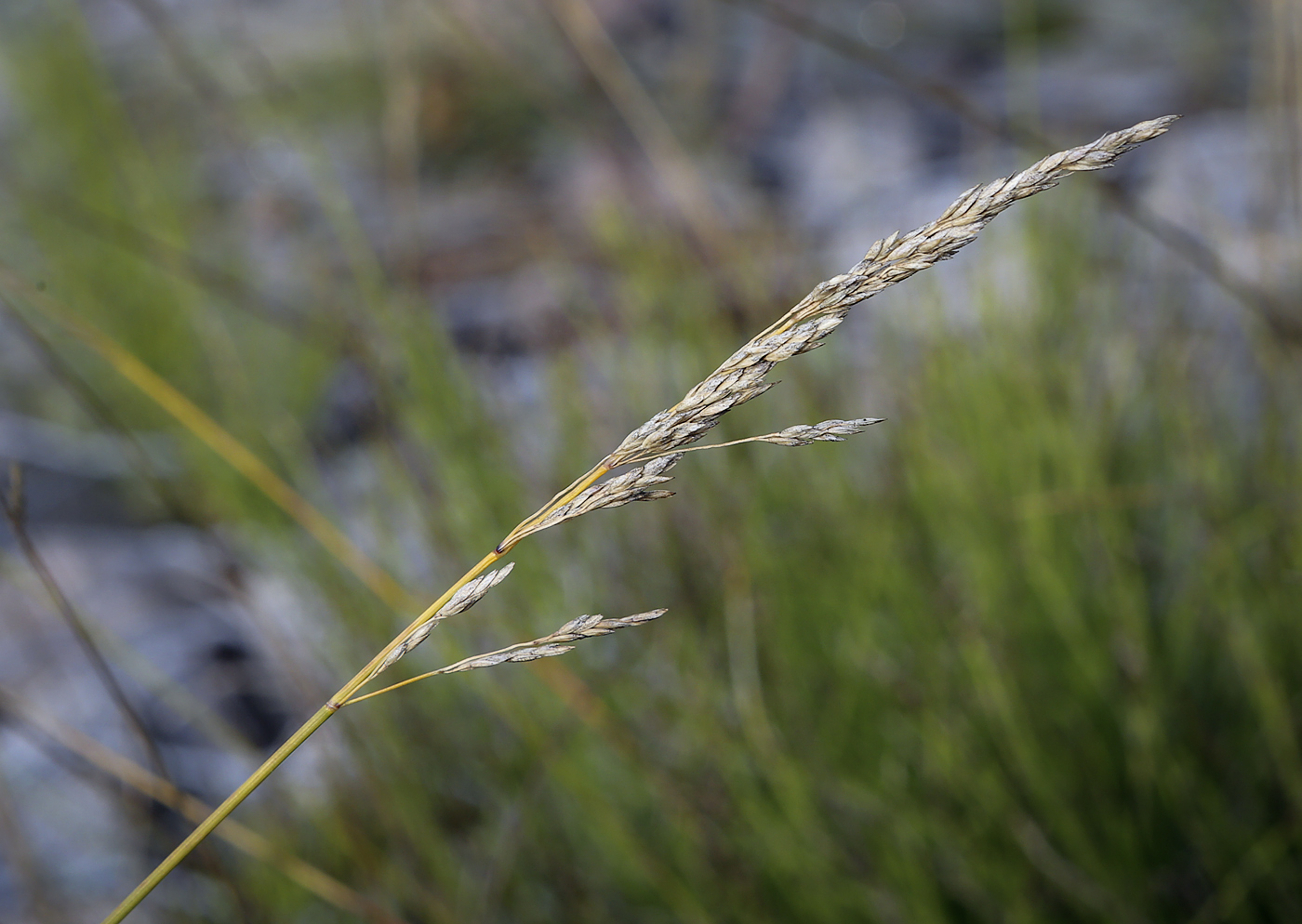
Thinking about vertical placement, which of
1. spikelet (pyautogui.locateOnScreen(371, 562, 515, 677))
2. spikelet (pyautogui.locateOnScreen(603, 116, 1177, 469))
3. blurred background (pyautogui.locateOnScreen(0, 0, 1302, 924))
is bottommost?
blurred background (pyautogui.locateOnScreen(0, 0, 1302, 924))

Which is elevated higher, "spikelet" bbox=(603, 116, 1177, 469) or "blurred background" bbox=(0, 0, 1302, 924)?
"spikelet" bbox=(603, 116, 1177, 469)

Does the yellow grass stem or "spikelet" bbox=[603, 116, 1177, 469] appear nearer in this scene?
"spikelet" bbox=[603, 116, 1177, 469]

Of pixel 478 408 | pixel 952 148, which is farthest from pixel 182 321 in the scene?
pixel 952 148

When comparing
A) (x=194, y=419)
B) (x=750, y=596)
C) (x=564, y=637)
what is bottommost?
(x=750, y=596)

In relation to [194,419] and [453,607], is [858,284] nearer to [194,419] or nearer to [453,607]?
[453,607]

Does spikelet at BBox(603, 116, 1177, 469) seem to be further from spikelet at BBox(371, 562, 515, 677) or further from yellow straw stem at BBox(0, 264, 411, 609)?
yellow straw stem at BBox(0, 264, 411, 609)

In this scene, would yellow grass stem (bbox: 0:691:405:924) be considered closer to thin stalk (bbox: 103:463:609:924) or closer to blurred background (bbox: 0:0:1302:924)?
blurred background (bbox: 0:0:1302:924)

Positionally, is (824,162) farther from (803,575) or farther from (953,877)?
(953,877)

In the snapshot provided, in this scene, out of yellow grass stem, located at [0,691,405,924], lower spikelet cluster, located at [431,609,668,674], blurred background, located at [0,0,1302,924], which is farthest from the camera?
blurred background, located at [0,0,1302,924]

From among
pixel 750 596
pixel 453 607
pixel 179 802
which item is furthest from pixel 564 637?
pixel 750 596

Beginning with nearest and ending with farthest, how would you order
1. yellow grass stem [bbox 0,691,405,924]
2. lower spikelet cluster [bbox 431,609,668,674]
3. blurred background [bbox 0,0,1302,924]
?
lower spikelet cluster [bbox 431,609,668,674] → yellow grass stem [bbox 0,691,405,924] → blurred background [bbox 0,0,1302,924]

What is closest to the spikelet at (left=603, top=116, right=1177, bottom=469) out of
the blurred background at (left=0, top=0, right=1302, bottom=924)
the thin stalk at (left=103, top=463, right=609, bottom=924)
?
the thin stalk at (left=103, top=463, right=609, bottom=924)
